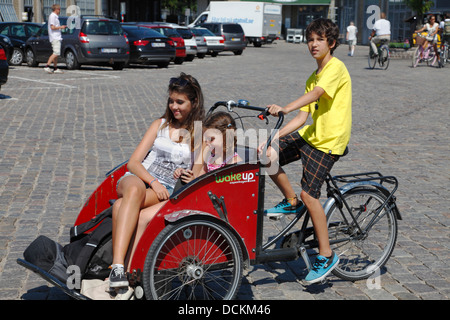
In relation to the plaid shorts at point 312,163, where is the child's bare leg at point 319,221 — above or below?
below

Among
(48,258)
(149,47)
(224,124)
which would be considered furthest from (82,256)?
(149,47)

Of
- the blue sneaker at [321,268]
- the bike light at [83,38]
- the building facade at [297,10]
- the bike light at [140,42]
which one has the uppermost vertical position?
the building facade at [297,10]

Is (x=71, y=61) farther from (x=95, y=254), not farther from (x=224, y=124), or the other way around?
(x=95, y=254)

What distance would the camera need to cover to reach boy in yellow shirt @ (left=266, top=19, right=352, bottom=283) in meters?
4.10

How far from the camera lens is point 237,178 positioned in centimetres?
382

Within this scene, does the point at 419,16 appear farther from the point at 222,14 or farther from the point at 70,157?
the point at 70,157

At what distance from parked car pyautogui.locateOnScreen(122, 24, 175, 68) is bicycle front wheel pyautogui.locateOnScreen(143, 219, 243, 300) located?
1906cm

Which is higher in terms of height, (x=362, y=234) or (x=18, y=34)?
(x=18, y=34)

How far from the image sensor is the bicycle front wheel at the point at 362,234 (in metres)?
4.47

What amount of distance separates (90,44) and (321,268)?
17826 mm

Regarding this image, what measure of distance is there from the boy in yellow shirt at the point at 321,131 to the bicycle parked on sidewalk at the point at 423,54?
2266 cm

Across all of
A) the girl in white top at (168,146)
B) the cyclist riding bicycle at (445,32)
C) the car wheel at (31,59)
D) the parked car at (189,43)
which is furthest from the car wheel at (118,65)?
the girl in white top at (168,146)

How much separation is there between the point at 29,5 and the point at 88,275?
147 ft

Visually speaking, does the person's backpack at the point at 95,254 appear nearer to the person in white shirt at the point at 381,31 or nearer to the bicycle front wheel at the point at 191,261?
the bicycle front wheel at the point at 191,261
